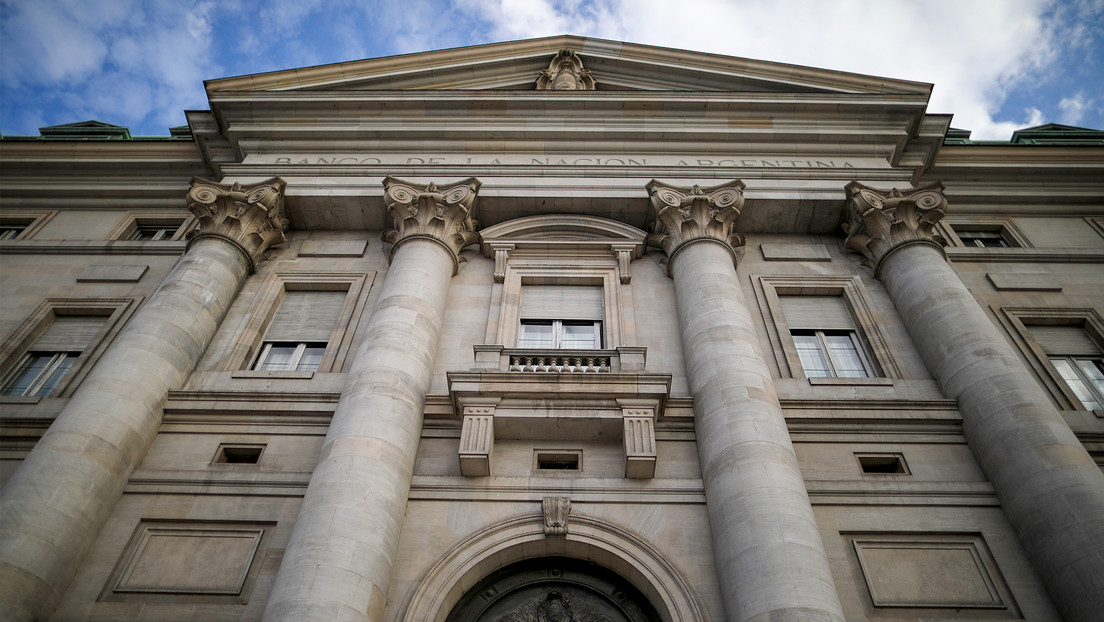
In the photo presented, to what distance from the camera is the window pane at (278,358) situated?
53.7 ft

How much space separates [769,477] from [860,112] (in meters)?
13.8

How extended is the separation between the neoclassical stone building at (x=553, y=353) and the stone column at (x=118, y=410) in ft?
0.24

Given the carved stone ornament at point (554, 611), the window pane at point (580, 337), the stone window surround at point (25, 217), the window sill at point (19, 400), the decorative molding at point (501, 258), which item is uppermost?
the stone window surround at point (25, 217)

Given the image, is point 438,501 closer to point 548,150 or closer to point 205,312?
point 205,312

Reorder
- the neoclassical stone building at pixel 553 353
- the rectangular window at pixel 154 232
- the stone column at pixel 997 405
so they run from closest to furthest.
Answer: the stone column at pixel 997 405 → the neoclassical stone building at pixel 553 353 → the rectangular window at pixel 154 232

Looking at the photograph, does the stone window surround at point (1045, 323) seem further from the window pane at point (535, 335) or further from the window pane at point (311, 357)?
the window pane at point (311, 357)

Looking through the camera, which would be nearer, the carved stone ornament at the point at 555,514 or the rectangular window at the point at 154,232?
the carved stone ornament at the point at 555,514

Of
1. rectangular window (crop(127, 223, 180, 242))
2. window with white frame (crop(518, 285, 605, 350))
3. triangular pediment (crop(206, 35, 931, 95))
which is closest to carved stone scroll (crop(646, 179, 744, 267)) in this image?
window with white frame (crop(518, 285, 605, 350))

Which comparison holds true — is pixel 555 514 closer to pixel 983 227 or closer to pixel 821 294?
pixel 821 294

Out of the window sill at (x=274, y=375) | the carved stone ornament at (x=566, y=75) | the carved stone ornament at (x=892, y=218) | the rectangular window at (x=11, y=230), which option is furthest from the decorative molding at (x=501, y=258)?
the rectangular window at (x=11, y=230)

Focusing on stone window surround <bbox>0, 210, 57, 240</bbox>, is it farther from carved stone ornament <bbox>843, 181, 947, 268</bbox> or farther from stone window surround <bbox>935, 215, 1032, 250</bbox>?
stone window surround <bbox>935, 215, 1032, 250</bbox>

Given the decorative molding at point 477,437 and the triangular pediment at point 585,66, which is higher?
the triangular pediment at point 585,66

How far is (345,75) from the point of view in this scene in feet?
72.8

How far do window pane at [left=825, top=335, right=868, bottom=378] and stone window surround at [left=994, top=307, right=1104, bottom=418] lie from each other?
386 centimetres
